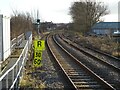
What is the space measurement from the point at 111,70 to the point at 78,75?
2.39 meters

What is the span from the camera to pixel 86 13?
283ft

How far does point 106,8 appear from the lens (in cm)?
9250

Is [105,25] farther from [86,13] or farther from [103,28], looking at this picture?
[86,13]

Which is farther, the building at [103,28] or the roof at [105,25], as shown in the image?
the roof at [105,25]

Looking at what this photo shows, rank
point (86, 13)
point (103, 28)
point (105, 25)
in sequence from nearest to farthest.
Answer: point (86, 13) < point (103, 28) < point (105, 25)

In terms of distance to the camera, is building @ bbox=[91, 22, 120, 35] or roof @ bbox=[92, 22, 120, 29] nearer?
building @ bbox=[91, 22, 120, 35]

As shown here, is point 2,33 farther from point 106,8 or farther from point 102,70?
point 106,8

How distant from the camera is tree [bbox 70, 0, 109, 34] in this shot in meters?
87.6

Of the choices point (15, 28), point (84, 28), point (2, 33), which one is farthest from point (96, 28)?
point (2, 33)

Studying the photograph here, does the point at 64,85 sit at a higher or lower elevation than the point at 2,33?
lower

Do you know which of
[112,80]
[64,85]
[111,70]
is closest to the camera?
[64,85]

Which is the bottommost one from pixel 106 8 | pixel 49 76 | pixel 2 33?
pixel 49 76

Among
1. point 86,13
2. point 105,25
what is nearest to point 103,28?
point 105,25

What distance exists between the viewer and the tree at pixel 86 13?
8762cm
